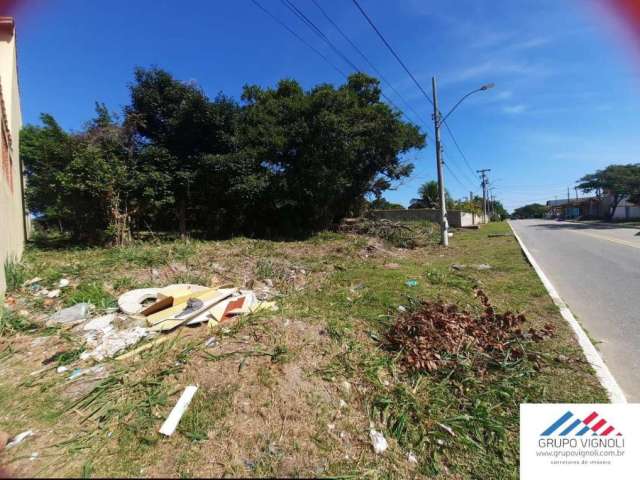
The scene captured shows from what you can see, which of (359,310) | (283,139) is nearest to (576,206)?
(283,139)

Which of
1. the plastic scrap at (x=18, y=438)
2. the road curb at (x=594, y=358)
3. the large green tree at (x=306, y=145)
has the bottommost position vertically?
the road curb at (x=594, y=358)

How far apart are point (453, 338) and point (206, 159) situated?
32.1 ft

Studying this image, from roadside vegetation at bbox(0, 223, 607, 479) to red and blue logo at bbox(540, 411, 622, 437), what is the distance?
194 mm

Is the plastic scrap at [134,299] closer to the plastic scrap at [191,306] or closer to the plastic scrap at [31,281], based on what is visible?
the plastic scrap at [191,306]

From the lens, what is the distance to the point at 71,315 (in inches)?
154

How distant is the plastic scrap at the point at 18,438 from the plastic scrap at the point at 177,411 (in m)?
0.94

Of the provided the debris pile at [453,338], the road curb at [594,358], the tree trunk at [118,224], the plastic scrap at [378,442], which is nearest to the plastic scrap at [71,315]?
the plastic scrap at [378,442]

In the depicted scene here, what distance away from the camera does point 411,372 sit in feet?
9.36

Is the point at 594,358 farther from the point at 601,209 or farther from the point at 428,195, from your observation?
the point at 601,209

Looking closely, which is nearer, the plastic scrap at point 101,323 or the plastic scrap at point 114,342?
the plastic scrap at point 114,342

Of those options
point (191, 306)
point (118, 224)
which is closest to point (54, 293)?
point (191, 306)

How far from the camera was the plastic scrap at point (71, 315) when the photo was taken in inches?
149

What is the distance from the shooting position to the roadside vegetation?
191 centimetres

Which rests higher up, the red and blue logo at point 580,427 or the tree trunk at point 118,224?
the tree trunk at point 118,224
